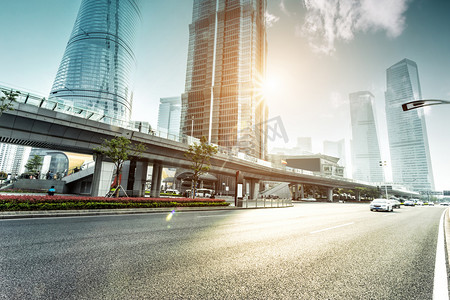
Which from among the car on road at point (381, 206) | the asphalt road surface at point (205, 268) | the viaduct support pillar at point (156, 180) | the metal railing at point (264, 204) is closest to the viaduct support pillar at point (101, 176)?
the viaduct support pillar at point (156, 180)

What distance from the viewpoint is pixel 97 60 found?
10875 cm

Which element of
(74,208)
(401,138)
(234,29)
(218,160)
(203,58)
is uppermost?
(234,29)

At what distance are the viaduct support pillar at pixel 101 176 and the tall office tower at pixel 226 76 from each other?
67.7 meters

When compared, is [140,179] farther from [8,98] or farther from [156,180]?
[8,98]

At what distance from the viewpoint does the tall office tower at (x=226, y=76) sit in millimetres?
99500

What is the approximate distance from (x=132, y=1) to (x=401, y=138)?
254597mm

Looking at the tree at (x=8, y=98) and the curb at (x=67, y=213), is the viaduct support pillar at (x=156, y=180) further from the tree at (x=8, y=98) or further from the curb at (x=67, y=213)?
the tree at (x=8, y=98)

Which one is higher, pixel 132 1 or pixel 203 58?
pixel 132 1

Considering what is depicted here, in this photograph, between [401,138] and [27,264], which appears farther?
[401,138]

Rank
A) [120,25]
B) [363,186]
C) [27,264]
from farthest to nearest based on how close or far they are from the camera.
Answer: [120,25]
[363,186]
[27,264]

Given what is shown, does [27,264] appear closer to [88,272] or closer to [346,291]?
[88,272]

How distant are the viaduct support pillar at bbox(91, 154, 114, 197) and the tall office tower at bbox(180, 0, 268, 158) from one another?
2664 inches

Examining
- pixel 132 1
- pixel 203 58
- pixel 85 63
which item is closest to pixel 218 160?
pixel 203 58

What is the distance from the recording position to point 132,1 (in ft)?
417
